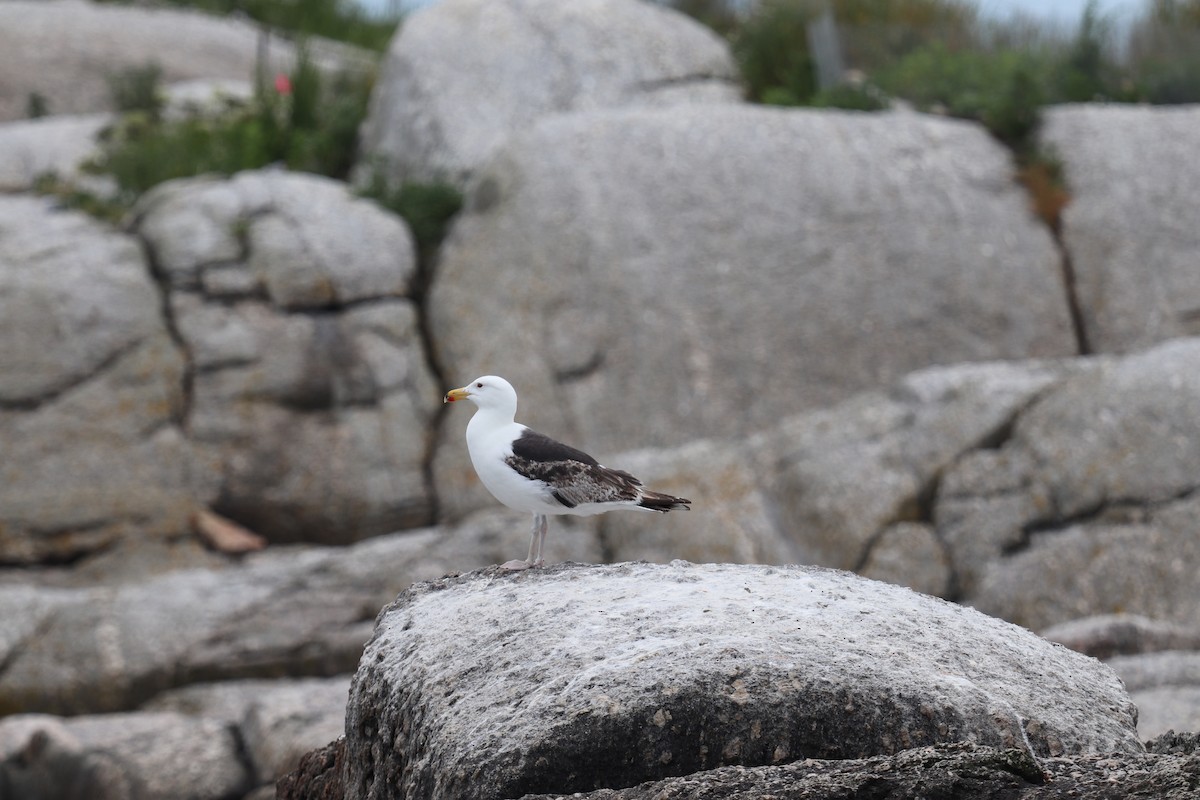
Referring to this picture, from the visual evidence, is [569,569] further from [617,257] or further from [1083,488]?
[617,257]

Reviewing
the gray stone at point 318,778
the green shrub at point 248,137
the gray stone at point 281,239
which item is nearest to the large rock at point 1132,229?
the gray stone at point 281,239

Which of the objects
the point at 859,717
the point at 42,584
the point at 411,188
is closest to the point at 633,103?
the point at 411,188

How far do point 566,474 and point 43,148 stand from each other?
48.8ft

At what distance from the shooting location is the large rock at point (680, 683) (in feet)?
18.1

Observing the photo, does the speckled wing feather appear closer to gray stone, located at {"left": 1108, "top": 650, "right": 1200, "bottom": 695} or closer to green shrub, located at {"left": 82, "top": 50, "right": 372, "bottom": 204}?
gray stone, located at {"left": 1108, "top": 650, "right": 1200, "bottom": 695}

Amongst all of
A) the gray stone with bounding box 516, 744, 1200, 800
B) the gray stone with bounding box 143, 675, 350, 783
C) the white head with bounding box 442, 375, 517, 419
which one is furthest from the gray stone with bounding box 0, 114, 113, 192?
the gray stone with bounding box 516, 744, 1200, 800

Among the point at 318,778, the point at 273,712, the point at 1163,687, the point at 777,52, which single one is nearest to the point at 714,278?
the point at 777,52

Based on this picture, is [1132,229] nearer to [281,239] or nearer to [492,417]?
[281,239]

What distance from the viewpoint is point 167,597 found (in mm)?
14172

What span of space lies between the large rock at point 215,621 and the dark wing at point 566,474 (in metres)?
6.73

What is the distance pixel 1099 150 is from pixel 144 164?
11.5m

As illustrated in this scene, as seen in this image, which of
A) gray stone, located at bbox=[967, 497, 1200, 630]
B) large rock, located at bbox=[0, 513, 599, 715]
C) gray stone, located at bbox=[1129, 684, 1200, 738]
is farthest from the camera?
large rock, located at bbox=[0, 513, 599, 715]

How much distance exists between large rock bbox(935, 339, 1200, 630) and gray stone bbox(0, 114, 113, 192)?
39.6 ft

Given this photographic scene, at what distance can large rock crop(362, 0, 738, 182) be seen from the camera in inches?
758
